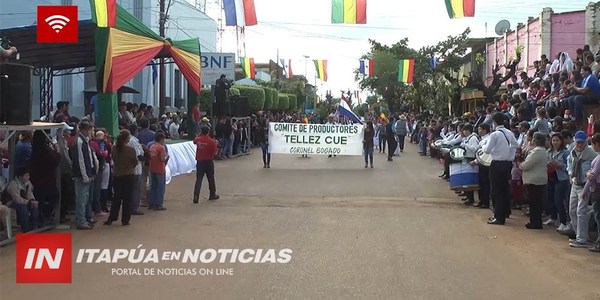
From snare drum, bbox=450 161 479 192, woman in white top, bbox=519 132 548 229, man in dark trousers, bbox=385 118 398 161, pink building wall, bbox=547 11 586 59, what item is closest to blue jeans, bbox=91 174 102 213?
snare drum, bbox=450 161 479 192

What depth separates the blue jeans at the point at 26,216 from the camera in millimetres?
9211

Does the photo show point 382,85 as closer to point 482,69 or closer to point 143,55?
point 482,69

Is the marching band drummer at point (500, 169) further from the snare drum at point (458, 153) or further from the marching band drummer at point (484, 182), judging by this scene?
the snare drum at point (458, 153)

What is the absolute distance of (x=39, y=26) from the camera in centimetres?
1495

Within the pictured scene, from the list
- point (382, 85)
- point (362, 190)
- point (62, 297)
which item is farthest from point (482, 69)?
point (62, 297)

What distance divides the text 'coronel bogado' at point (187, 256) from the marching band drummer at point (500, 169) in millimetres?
4122

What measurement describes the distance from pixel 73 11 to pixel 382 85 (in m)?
48.1

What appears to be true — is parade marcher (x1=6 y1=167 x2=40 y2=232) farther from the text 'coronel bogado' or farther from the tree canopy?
the tree canopy

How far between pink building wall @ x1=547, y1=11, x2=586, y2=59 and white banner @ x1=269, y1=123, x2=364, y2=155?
1312cm

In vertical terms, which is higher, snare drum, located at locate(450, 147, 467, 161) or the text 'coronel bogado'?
snare drum, located at locate(450, 147, 467, 161)

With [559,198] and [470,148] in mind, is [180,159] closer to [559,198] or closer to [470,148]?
[470,148]

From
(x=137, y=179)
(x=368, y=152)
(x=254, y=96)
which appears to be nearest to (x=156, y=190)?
(x=137, y=179)

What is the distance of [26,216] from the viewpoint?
9297mm

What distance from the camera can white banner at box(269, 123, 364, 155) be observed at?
21.6 m
